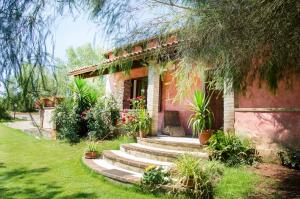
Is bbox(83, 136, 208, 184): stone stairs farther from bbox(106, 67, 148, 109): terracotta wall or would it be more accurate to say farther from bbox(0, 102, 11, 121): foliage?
bbox(106, 67, 148, 109): terracotta wall

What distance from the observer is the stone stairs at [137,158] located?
25.6ft

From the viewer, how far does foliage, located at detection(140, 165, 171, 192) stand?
6.61m

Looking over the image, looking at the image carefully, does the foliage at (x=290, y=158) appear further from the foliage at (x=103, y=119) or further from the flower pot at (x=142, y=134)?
the foliage at (x=103, y=119)

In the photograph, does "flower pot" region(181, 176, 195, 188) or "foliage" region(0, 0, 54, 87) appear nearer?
"foliage" region(0, 0, 54, 87)

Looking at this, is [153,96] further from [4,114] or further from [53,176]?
[4,114]

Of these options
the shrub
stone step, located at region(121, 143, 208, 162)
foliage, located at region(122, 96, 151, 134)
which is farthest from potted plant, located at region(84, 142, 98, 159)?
the shrub

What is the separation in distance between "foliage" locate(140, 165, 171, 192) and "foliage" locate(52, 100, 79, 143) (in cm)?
728

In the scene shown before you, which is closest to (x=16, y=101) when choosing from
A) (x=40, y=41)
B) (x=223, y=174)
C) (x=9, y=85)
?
→ (x=9, y=85)

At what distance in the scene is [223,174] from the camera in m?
6.93

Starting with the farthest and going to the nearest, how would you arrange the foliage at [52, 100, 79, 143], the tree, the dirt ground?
the foliage at [52, 100, 79, 143], the dirt ground, the tree

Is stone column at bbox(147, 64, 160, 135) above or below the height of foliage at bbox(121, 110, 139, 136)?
above

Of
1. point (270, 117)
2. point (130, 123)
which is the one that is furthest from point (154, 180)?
point (130, 123)

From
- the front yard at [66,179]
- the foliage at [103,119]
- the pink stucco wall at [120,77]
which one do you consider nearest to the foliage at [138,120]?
the front yard at [66,179]

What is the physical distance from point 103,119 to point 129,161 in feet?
16.1
